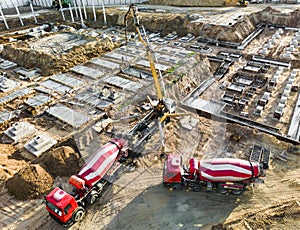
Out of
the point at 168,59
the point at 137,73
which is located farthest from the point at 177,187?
the point at 168,59

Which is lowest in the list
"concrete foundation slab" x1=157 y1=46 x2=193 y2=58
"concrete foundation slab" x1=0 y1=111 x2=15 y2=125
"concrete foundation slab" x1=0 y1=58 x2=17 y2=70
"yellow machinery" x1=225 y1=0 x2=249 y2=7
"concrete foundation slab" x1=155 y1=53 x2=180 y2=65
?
"concrete foundation slab" x1=0 y1=111 x2=15 y2=125

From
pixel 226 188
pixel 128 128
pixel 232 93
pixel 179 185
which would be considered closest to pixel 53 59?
pixel 128 128

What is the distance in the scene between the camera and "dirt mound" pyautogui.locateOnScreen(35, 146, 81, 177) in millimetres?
16375

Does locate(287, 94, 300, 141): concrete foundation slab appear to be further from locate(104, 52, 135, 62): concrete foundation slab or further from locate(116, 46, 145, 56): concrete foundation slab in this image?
locate(104, 52, 135, 62): concrete foundation slab

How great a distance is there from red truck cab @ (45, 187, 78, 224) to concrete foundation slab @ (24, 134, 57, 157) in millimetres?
6689

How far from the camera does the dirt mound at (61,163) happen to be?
53.7 feet

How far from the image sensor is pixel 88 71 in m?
30.2

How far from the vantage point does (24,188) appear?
15.0 m

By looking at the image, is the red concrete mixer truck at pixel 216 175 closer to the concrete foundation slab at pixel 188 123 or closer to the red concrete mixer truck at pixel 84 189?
the red concrete mixer truck at pixel 84 189

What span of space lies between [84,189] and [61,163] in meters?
3.59

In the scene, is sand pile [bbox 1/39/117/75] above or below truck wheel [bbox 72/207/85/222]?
above

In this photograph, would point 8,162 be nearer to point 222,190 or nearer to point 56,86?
point 56,86

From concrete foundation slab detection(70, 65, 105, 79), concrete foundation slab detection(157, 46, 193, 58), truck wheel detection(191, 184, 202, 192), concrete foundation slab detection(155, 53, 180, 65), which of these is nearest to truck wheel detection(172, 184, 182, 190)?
truck wheel detection(191, 184, 202, 192)

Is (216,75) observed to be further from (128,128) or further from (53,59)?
(53,59)
